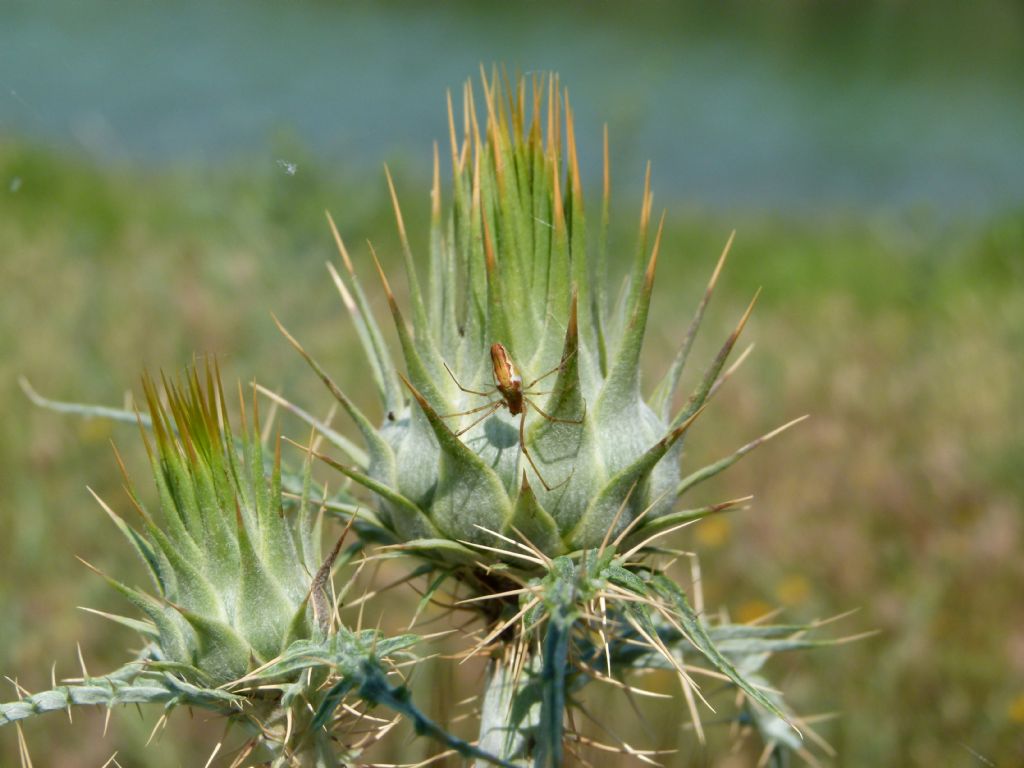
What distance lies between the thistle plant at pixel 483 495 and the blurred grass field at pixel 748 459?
87cm

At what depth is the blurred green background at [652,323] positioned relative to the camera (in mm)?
4711

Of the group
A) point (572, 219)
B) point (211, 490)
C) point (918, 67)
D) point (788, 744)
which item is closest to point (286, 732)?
point (211, 490)

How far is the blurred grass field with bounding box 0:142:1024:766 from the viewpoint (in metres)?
4.49

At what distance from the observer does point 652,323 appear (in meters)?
9.48

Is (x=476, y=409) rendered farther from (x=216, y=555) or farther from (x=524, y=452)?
(x=216, y=555)

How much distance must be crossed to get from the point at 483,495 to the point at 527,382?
0.76 ft

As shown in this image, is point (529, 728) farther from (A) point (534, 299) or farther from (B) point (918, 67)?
(B) point (918, 67)

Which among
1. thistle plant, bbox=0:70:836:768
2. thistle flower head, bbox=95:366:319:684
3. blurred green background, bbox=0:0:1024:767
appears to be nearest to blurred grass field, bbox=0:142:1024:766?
blurred green background, bbox=0:0:1024:767

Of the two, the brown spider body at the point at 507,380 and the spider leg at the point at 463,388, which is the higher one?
the brown spider body at the point at 507,380

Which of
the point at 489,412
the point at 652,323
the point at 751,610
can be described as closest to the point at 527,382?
the point at 489,412

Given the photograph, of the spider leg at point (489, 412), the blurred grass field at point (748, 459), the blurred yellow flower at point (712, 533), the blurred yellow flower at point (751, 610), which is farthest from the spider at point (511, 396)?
the blurred yellow flower at point (712, 533)

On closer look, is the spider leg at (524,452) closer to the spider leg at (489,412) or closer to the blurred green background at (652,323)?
the spider leg at (489,412)

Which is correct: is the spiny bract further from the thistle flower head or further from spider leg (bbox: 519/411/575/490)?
the thistle flower head

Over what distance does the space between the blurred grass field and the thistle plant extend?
87cm
